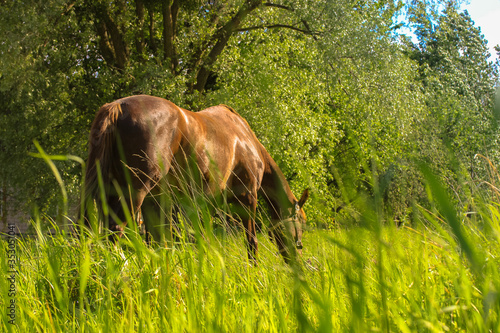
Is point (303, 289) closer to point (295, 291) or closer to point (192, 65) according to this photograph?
point (295, 291)

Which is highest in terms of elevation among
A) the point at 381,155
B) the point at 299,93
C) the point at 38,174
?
the point at 299,93

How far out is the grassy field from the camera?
0.98 m

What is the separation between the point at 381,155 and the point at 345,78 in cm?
701

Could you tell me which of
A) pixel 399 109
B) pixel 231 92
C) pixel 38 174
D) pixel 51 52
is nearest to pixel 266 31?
pixel 231 92

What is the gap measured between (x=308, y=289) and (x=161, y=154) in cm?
374

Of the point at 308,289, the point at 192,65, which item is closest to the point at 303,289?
the point at 308,289

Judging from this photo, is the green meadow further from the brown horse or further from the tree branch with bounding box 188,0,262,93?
the tree branch with bounding box 188,0,262,93

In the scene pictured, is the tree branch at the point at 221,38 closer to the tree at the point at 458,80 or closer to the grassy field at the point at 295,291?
the tree at the point at 458,80

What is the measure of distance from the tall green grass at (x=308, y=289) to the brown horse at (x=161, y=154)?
3.08 feet

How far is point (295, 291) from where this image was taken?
0.93 m

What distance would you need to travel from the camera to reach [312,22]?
596 inches

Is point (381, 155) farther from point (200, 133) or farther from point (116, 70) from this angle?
point (200, 133)

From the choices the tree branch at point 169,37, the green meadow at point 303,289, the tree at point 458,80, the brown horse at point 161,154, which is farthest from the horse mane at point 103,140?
the tree at point 458,80

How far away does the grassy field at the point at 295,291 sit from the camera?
98 centimetres
